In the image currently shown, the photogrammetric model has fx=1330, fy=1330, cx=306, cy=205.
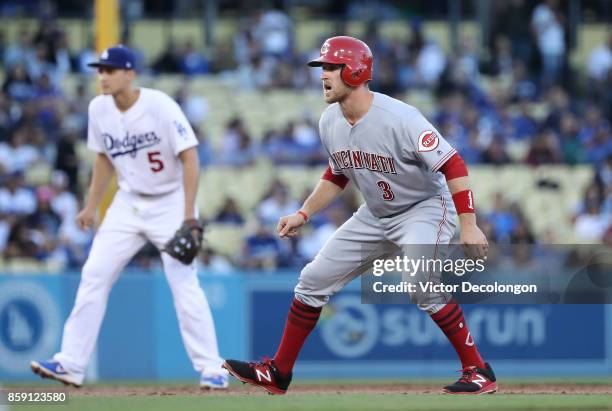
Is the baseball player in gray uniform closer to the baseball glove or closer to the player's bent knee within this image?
the player's bent knee

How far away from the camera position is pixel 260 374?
8.51 metres

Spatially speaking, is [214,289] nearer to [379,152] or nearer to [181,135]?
[181,135]

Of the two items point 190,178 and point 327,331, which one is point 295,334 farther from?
point 327,331

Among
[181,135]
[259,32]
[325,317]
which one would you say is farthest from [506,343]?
[259,32]

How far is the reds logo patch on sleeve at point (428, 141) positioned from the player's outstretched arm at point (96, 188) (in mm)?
2859

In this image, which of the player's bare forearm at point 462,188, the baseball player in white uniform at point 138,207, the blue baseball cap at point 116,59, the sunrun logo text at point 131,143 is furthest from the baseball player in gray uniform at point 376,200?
the blue baseball cap at point 116,59

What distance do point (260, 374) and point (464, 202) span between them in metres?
1.73

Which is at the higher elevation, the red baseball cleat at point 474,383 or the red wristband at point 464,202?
the red wristband at point 464,202

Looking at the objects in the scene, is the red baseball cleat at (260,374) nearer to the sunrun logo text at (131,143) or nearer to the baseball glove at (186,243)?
the baseball glove at (186,243)

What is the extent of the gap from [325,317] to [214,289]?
4.03ft

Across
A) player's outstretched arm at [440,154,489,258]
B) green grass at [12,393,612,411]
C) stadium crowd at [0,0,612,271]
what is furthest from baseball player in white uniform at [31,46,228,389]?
stadium crowd at [0,0,612,271]

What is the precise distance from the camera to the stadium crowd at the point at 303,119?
16.0m

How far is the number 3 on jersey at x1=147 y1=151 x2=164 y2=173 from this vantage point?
9.65 meters

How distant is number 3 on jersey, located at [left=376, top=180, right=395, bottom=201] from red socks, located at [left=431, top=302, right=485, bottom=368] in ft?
2.52
